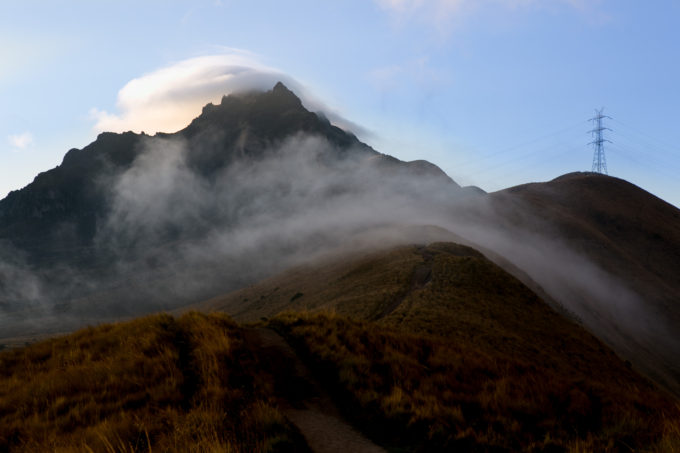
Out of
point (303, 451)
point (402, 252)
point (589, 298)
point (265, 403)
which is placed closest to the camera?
point (303, 451)

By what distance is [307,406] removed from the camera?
10117mm

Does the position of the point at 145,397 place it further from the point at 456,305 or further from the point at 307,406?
the point at 456,305

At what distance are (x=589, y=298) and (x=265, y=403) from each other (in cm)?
8511

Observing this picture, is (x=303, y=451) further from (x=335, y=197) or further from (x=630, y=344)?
(x=335, y=197)

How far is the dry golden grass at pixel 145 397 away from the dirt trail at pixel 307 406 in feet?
2.08

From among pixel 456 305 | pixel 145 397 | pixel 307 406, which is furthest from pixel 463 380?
pixel 456 305

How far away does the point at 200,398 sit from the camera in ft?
29.6

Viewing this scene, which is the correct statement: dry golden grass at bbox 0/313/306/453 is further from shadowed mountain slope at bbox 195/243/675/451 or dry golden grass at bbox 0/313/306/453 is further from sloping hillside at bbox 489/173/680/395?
sloping hillside at bbox 489/173/680/395

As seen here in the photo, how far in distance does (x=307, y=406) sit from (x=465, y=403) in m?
4.12

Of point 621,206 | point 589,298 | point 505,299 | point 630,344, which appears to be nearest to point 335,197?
point 621,206

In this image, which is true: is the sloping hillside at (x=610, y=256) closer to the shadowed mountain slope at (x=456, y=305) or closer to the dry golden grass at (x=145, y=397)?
the shadowed mountain slope at (x=456, y=305)

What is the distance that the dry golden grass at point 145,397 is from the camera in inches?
285

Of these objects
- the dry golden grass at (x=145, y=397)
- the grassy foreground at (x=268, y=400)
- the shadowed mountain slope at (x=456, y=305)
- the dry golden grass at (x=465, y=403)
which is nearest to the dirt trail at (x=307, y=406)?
the grassy foreground at (x=268, y=400)

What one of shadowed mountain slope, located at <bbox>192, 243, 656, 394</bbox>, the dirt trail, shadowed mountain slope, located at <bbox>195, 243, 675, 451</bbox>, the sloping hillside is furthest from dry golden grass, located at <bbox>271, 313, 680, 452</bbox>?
the sloping hillside
